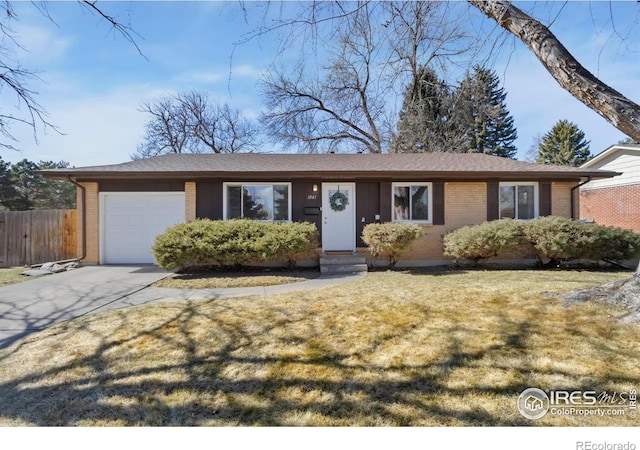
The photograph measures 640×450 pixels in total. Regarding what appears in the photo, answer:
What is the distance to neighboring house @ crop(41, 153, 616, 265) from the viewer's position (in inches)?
355

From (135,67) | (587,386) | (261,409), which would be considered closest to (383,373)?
(261,409)

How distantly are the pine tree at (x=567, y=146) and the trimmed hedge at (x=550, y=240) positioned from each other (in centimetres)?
2781

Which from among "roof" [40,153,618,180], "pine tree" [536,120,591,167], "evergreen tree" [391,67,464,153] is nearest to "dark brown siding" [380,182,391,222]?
"roof" [40,153,618,180]

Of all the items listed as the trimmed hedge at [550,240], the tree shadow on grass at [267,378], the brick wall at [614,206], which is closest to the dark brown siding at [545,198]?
the trimmed hedge at [550,240]

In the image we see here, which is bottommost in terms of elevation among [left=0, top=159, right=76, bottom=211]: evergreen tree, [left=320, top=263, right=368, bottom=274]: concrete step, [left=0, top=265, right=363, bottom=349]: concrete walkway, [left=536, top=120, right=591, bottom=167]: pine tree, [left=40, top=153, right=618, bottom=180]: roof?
[left=0, top=265, right=363, bottom=349]: concrete walkway

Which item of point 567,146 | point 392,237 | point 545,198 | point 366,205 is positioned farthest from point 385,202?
point 567,146

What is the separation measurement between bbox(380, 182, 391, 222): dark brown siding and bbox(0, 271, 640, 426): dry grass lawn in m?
4.76

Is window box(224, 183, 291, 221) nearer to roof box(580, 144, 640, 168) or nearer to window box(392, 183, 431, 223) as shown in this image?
window box(392, 183, 431, 223)

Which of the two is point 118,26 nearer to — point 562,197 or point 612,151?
point 562,197

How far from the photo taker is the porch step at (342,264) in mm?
8039

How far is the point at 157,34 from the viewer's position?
17.2 feet

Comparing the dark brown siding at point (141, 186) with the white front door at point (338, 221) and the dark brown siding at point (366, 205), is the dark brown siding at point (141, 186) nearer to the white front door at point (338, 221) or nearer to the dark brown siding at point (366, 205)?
the white front door at point (338, 221)
